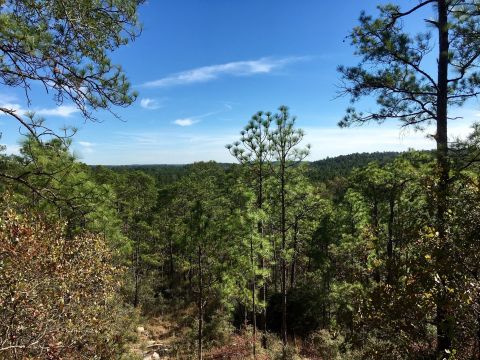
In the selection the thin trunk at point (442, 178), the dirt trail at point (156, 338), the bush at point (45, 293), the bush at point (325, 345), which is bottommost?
the dirt trail at point (156, 338)

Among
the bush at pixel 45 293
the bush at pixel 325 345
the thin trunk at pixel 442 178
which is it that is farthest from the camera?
the bush at pixel 325 345

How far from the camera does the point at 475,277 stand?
4.84 meters

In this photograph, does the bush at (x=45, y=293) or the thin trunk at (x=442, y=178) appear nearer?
the thin trunk at (x=442, y=178)

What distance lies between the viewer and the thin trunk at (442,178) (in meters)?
4.89

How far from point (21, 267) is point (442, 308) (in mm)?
7803

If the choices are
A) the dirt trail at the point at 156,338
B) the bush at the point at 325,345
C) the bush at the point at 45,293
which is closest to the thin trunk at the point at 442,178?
the bush at the point at 45,293

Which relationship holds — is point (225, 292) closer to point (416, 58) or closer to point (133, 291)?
point (416, 58)

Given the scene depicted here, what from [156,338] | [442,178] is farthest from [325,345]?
[442,178]

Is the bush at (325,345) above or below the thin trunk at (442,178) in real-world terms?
below

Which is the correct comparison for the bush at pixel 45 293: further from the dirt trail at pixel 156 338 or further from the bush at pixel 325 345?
the dirt trail at pixel 156 338

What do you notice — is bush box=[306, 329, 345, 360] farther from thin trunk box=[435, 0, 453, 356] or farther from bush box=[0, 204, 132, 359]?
bush box=[0, 204, 132, 359]

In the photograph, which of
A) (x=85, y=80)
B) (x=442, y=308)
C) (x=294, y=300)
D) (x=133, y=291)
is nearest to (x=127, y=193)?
(x=133, y=291)

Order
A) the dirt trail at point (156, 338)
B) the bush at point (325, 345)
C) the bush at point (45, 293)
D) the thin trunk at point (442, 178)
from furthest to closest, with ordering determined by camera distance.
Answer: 1. the dirt trail at point (156, 338)
2. the bush at point (325, 345)
3. the bush at point (45, 293)
4. the thin trunk at point (442, 178)

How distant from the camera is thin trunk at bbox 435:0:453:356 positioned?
4895 mm
